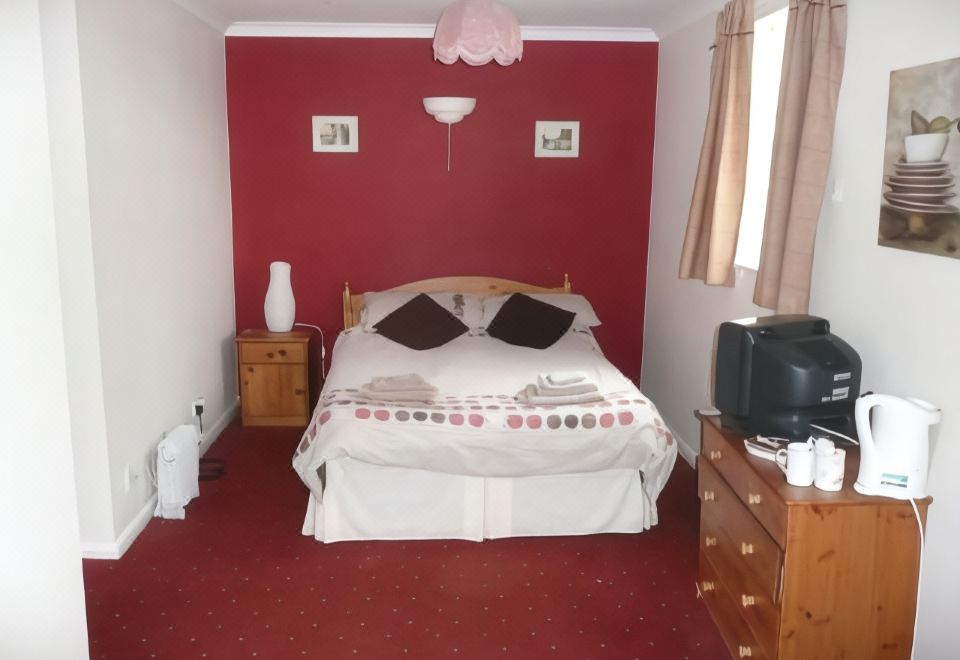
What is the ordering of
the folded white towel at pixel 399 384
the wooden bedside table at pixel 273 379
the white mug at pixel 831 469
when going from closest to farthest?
the white mug at pixel 831 469 → the folded white towel at pixel 399 384 → the wooden bedside table at pixel 273 379

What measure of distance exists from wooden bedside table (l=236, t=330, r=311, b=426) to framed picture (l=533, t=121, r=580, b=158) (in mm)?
2015

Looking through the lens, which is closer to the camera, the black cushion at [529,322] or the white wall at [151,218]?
the white wall at [151,218]

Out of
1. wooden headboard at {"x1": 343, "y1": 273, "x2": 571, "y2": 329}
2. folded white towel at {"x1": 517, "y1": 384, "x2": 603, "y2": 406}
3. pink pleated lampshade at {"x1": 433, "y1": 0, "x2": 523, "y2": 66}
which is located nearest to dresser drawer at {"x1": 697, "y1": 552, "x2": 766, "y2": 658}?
folded white towel at {"x1": 517, "y1": 384, "x2": 603, "y2": 406}

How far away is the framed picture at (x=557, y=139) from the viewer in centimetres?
562

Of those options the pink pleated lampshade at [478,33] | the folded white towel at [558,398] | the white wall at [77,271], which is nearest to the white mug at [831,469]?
the folded white towel at [558,398]

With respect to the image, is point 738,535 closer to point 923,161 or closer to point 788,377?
point 788,377

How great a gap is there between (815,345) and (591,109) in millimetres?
3240

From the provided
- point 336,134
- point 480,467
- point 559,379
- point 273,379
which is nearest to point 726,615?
point 480,467

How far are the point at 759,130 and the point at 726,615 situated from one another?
237 centimetres

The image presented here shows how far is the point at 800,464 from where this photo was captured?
2.49 m

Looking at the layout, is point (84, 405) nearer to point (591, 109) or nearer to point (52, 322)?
point (52, 322)

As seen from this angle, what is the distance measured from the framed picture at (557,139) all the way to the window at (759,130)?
161cm

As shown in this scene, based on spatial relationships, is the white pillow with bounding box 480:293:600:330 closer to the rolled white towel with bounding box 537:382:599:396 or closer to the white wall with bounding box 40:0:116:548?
the rolled white towel with bounding box 537:382:599:396

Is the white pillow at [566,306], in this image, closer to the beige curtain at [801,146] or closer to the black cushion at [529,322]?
the black cushion at [529,322]
